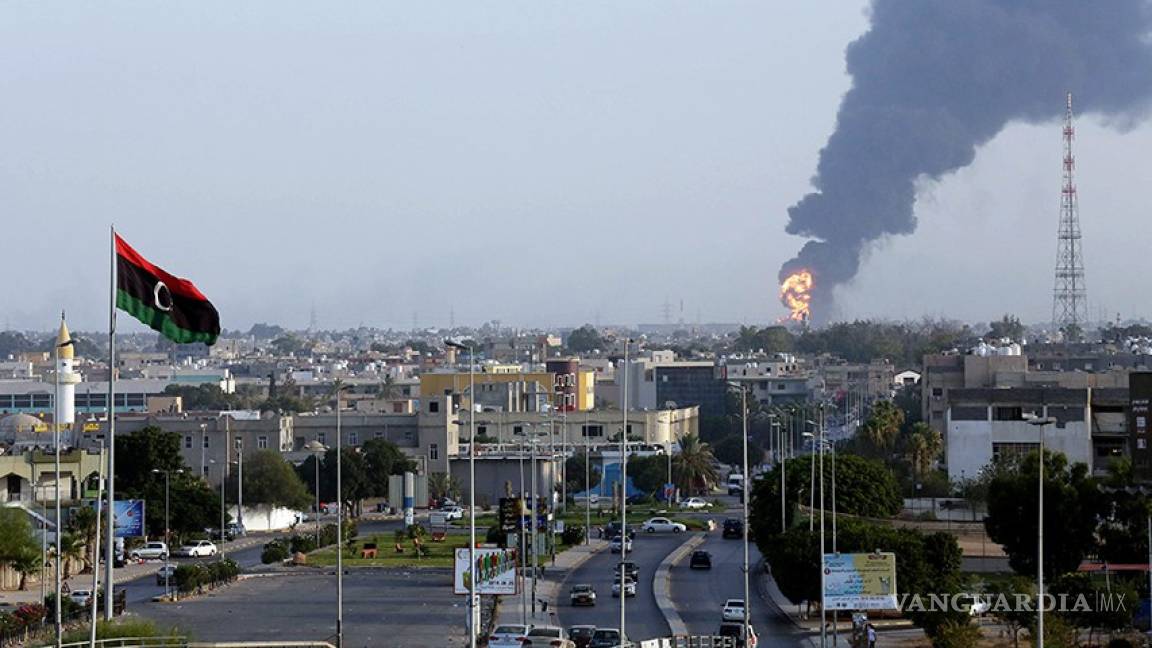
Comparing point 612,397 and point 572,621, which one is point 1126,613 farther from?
point 612,397

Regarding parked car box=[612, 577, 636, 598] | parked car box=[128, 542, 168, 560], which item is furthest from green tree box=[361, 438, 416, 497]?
parked car box=[612, 577, 636, 598]

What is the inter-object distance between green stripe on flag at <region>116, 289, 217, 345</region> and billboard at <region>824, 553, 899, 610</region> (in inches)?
787

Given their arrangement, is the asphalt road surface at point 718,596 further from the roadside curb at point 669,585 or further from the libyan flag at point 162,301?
A: the libyan flag at point 162,301

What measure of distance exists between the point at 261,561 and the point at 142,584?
11.5 metres

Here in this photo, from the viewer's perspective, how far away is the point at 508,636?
48000 millimetres

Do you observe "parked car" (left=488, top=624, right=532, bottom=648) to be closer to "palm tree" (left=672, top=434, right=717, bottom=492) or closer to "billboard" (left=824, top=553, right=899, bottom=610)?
"billboard" (left=824, top=553, right=899, bottom=610)

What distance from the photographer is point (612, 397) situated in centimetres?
19400

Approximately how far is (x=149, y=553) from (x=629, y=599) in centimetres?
2710

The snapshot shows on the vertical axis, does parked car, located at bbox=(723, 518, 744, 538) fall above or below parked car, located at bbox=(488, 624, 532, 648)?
below

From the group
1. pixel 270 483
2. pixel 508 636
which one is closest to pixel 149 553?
pixel 270 483

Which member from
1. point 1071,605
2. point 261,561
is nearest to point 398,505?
point 261,561

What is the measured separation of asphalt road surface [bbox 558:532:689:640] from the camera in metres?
56.5

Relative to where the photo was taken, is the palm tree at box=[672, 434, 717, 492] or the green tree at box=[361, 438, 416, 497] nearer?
the green tree at box=[361, 438, 416, 497]

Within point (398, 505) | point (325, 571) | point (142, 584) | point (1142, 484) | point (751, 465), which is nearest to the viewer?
point (1142, 484)
